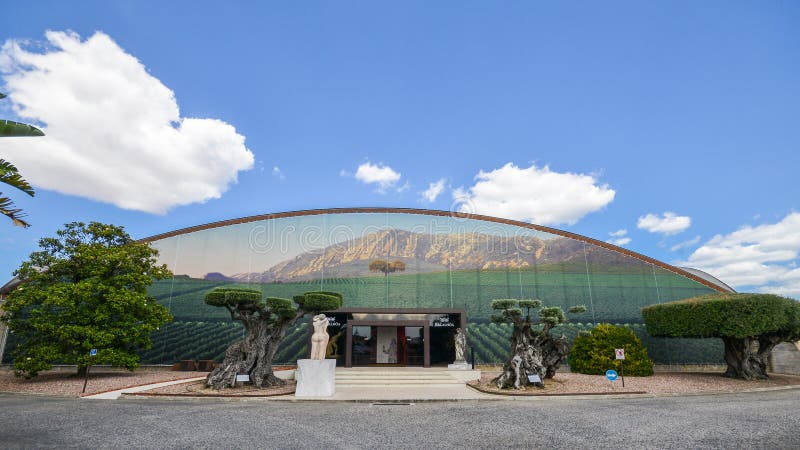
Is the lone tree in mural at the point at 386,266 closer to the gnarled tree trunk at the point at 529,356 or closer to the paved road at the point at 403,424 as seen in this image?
the gnarled tree trunk at the point at 529,356

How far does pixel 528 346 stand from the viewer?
16562 mm

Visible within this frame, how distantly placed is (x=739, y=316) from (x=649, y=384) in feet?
18.2

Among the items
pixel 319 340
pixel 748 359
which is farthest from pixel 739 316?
pixel 319 340

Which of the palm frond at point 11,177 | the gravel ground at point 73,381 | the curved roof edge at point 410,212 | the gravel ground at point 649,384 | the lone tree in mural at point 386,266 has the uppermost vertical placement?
the curved roof edge at point 410,212

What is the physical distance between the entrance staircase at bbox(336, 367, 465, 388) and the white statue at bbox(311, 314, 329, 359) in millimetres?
2416

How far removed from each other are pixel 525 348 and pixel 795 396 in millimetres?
9163

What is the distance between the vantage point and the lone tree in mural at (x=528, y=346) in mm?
15836

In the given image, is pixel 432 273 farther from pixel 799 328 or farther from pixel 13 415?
pixel 13 415

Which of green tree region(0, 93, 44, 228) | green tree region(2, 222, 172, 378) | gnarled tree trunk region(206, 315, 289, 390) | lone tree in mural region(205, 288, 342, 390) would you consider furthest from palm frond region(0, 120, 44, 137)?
green tree region(2, 222, 172, 378)

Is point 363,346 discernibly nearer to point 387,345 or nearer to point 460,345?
point 387,345

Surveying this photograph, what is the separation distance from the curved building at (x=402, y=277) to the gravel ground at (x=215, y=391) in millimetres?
7818

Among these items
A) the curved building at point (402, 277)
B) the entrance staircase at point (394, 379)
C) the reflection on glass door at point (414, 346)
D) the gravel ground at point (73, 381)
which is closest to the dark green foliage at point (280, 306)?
the entrance staircase at point (394, 379)

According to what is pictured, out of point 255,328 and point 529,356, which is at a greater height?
point 255,328

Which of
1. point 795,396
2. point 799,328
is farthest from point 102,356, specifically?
point 799,328
